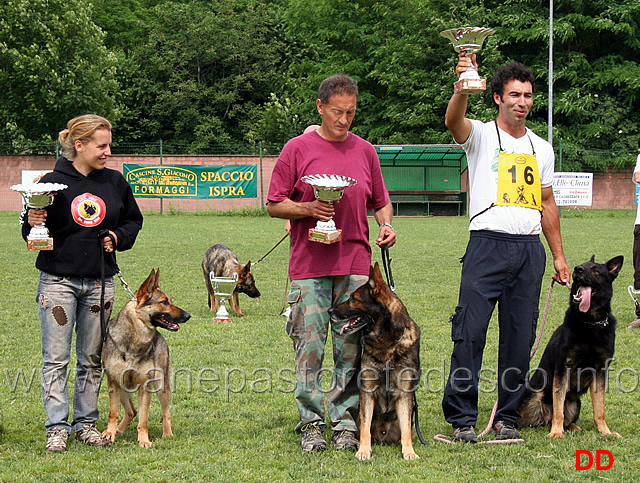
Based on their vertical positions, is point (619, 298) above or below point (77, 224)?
below

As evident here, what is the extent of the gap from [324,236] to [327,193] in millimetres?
237

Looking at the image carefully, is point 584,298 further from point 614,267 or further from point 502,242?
point 502,242

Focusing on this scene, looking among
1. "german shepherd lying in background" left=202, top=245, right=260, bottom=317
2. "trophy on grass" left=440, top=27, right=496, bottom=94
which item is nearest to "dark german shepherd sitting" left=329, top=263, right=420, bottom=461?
"trophy on grass" left=440, top=27, right=496, bottom=94

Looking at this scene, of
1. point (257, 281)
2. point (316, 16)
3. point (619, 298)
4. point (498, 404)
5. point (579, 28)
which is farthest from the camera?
point (316, 16)

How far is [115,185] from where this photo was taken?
15.1ft

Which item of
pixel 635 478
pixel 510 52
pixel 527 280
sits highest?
Result: pixel 510 52

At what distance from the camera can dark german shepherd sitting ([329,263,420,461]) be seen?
13.7ft

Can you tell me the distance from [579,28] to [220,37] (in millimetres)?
18289

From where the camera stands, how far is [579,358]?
459 cm

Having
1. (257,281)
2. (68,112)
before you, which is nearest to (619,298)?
(257,281)

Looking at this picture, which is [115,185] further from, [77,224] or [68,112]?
[68,112]

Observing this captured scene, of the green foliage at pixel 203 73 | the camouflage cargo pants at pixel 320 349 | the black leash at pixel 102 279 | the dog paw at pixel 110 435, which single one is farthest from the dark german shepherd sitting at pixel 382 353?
the green foliage at pixel 203 73

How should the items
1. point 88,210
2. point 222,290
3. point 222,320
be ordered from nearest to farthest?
point 88,210 → point 222,320 → point 222,290

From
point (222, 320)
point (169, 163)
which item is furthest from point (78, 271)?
point (169, 163)
